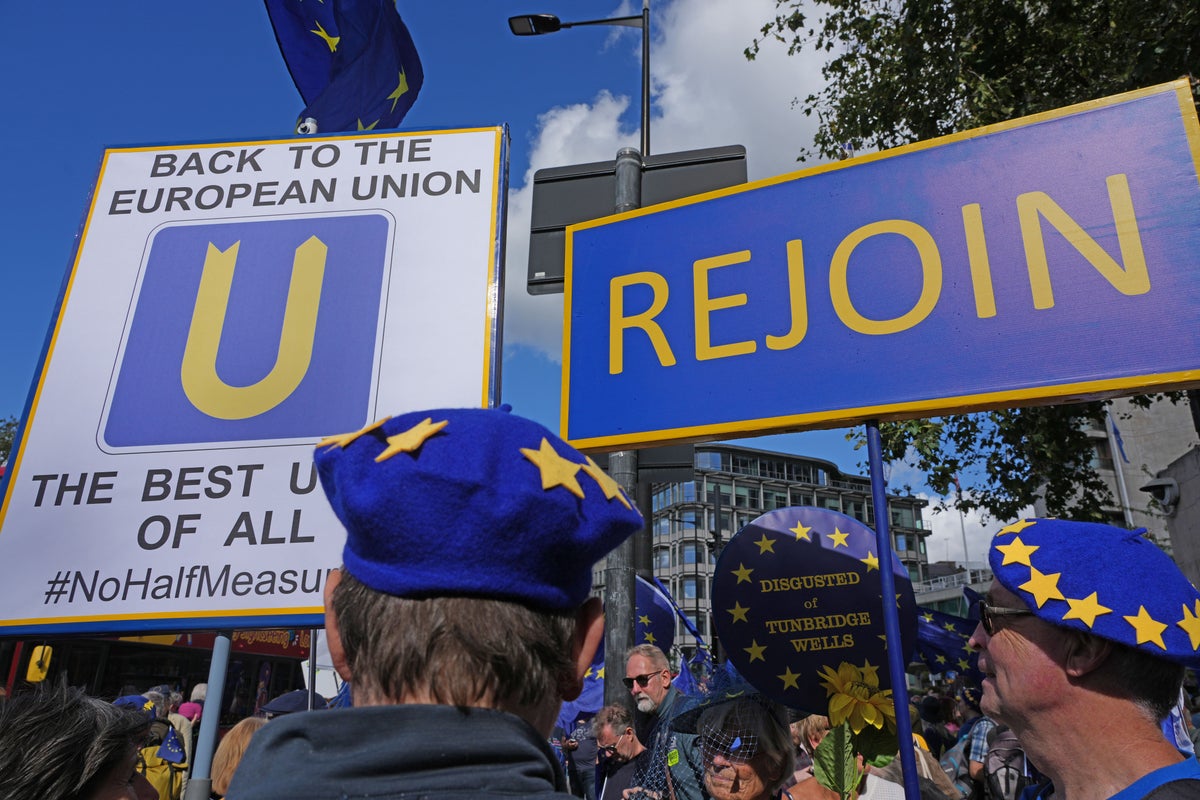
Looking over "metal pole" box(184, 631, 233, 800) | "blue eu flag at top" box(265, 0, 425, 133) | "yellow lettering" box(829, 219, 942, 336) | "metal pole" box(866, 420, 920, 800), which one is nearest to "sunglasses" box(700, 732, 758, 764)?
"metal pole" box(866, 420, 920, 800)

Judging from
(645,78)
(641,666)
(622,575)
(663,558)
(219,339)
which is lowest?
(641,666)

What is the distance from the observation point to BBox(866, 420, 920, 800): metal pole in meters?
1.83

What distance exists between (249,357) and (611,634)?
241cm

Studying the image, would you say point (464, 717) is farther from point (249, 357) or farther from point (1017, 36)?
point (1017, 36)

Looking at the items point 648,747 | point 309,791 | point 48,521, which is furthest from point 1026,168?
point 648,747

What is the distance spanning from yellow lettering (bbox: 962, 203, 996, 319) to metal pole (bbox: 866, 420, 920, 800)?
401 millimetres

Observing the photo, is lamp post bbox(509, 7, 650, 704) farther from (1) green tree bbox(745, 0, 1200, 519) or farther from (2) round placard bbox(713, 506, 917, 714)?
(1) green tree bbox(745, 0, 1200, 519)

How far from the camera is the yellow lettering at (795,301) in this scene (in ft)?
7.37

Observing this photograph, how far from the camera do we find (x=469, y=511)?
88cm

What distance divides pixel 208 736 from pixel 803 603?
6.34 ft

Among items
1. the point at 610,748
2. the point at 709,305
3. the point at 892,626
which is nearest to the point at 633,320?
the point at 709,305

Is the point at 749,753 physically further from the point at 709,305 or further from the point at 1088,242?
the point at 1088,242

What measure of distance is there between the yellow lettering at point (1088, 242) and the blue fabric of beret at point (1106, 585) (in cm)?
59

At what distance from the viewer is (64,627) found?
1.79 metres
